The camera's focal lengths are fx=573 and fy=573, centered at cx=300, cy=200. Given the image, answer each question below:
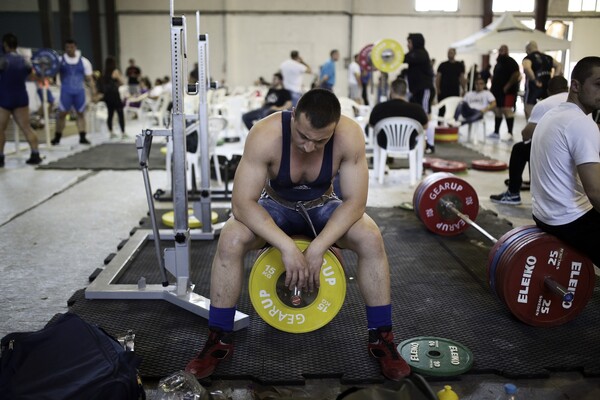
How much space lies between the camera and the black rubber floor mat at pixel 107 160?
592 centimetres

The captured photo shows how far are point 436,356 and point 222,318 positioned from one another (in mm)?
786

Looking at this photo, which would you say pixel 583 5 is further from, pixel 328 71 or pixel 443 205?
pixel 443 205

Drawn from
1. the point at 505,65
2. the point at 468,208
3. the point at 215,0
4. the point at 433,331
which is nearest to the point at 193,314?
the point at 433,331

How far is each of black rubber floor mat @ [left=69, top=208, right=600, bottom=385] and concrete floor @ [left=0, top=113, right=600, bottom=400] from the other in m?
0.07

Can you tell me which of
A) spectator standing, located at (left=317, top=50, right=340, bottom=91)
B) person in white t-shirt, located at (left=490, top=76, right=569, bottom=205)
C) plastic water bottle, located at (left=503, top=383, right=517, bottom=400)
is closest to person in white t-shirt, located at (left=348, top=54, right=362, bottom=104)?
spectator standing, located at (left=317, top=50, right=340, bottom=91)

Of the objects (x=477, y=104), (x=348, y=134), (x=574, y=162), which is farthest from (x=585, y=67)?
(x=477, y=104)

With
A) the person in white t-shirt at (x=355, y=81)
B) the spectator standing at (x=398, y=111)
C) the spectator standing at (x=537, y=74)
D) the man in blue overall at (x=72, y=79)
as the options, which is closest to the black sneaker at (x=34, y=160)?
the man in blue overall at (x=72, y=79)

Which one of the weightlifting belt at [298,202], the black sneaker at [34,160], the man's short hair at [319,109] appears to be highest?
the man's short hair at [319,109]

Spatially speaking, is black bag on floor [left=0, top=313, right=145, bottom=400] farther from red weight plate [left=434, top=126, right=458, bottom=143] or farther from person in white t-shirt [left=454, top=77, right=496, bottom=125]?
person in white t-shirt [left=454, top=77, right=496, bottom=125]

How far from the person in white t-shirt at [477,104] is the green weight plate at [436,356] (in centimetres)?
638

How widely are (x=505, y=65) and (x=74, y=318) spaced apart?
777 centimetres

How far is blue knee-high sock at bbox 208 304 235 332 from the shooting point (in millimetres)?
2033

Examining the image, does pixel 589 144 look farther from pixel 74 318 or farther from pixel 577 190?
pixel 74 318

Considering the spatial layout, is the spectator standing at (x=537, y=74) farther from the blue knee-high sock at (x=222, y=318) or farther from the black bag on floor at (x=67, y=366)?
the black bag on floor at (x=67, y=366)
